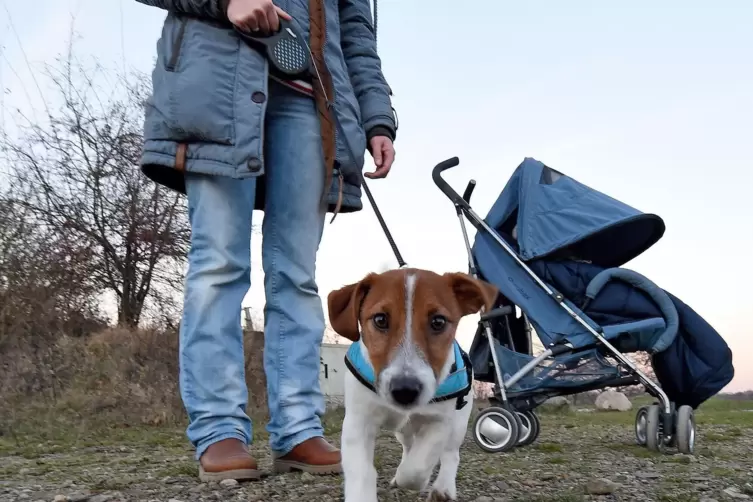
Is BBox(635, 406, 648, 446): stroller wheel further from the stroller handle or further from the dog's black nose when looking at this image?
the dog's black nose

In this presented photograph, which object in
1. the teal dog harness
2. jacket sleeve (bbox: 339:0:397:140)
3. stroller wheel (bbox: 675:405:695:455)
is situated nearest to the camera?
the teal dog harness

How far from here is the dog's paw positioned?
270cm

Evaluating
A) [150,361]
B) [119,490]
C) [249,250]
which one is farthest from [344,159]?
[150,361]

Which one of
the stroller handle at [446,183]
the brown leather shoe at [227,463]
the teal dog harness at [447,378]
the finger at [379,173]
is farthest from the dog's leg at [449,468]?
the stroller handle at [446,183]

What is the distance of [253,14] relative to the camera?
2914 millimetres

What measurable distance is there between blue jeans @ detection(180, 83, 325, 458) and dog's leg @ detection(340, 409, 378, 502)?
2.07ft

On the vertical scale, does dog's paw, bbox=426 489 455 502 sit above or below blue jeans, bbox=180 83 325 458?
below

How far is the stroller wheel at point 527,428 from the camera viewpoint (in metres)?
4.95

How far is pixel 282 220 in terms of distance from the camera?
322 cm

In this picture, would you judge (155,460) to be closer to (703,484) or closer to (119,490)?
(119,490)

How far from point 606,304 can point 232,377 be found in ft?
9.43

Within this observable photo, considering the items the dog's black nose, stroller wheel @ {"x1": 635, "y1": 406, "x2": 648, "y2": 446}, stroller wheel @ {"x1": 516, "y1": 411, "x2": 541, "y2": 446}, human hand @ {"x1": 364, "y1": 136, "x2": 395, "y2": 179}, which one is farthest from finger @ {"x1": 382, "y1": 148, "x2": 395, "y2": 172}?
stroller wheel @ {"x1": 635, "y1": 406, "x2": 648, "y2": 446}

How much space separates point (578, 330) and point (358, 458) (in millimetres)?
2805

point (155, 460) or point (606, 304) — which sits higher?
point (606, 304)
